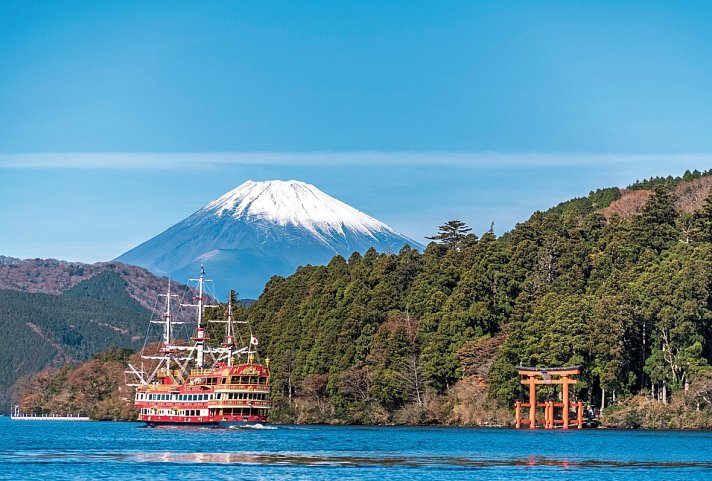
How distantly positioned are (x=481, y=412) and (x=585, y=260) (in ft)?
67.5

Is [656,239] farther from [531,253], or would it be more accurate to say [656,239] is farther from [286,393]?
[286,393]

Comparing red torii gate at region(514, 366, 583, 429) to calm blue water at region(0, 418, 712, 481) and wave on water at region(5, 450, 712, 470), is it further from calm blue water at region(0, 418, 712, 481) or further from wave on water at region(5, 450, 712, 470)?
wave on water at region(5, 450, 712, 470)

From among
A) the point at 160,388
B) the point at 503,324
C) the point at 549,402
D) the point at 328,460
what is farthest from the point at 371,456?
the point at 160,388

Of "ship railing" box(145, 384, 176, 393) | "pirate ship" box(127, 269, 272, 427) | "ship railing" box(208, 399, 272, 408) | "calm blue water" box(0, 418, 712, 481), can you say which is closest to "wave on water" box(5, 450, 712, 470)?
"calm blue water" box(0, 418, 712, 481)

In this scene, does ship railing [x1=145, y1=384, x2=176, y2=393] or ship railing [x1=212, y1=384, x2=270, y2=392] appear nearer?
ship railing [x1=212, y1=384, x2=270, y2=392]

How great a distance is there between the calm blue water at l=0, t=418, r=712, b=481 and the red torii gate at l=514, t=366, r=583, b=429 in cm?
390

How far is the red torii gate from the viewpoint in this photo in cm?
10419

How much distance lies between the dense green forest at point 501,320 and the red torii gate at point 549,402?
206 centimetres

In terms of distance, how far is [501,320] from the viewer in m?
122

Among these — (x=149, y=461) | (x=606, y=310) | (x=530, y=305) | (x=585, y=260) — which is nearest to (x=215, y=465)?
(x=149, y=461)

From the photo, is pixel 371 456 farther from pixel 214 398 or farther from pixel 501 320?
pixel 501 320

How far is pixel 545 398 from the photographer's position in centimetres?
11206

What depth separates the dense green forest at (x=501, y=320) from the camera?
104500 millimetres

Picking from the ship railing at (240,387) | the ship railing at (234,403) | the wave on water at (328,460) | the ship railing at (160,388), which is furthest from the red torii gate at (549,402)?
the wave on water at (328,460)
